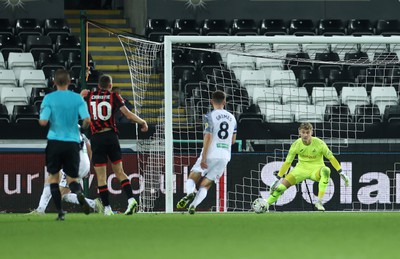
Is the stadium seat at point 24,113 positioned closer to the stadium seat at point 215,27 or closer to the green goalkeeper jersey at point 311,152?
the green goalkeeper jersey at point 311,152

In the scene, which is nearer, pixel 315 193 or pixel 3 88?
pixel 315 193

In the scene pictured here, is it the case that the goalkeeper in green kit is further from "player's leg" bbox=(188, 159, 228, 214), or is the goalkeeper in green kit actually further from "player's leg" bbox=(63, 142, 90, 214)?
"player's leg" bbox=(63, 142, 90, 214)

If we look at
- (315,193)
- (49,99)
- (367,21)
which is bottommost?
(315,193)

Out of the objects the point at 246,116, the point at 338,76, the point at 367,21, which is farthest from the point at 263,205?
the point at 367,21

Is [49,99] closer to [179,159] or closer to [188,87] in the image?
[179,159]

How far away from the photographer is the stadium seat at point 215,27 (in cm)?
3038

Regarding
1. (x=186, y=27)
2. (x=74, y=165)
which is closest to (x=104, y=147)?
(x=74, y=165)

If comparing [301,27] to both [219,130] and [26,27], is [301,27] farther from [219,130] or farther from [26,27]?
[219,130]

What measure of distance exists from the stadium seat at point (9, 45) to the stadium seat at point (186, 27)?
13.0ft

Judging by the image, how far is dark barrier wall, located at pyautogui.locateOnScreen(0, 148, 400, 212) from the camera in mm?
20891

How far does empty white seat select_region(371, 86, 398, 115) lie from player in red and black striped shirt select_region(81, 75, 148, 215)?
9.48m

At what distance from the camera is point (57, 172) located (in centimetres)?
1479

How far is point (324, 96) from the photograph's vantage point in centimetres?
2425

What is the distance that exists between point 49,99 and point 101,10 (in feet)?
60.6
